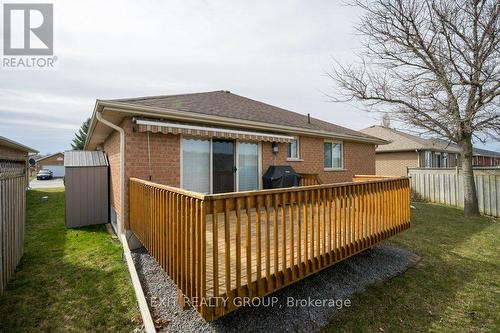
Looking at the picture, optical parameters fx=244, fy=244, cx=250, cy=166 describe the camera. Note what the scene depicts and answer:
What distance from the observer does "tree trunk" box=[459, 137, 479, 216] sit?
11.6m

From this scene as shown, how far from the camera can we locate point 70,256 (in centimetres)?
634

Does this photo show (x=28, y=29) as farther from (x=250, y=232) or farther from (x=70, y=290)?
(x=250, y=232)

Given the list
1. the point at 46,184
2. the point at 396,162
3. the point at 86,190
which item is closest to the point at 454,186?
the point at 396,162

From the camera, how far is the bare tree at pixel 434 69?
967 centimetres

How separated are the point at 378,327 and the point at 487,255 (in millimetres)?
5423

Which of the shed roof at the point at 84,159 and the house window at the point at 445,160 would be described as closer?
the shed roof at the point at 84,159

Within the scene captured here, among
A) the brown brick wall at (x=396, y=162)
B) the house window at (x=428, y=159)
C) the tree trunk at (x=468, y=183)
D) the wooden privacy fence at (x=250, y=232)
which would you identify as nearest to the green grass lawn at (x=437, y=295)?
the wooden privacy fence at (x=250, y=232)

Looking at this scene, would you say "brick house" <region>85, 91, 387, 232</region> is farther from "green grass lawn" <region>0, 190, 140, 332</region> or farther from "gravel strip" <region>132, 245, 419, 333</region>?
"gravel strip" <region>132, 245, 419, 333</region>

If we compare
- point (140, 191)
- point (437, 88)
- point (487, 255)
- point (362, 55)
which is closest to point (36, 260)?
point (140, 191)

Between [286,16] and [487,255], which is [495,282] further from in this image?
[286,16]

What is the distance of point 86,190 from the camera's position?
9109 mm

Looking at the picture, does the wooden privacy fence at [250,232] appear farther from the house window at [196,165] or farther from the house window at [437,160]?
the house window at [437,160]

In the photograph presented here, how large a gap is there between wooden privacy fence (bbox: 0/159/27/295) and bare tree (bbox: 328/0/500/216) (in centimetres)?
1274

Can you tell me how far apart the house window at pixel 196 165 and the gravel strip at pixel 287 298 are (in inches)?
110
